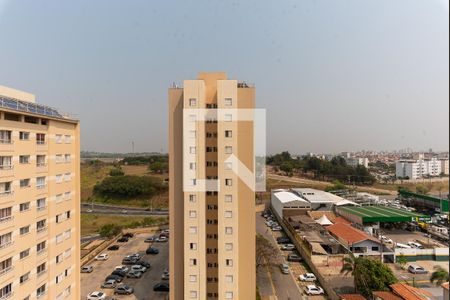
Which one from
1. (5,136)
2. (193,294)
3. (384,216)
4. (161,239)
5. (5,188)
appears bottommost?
(161,239)

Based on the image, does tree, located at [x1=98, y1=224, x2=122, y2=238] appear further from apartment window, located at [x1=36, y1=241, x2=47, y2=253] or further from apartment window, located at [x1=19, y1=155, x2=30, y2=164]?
apartment window, located at [x1=19, y1=155, x2=30, y2=164]

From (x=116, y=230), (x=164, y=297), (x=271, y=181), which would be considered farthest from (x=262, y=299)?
(x=271, y=181)

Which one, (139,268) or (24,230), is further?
(139,268)

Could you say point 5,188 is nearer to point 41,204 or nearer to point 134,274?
point 41,204

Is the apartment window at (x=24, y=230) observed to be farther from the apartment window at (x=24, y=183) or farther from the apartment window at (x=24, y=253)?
the apartment window at (x=24, y=183)

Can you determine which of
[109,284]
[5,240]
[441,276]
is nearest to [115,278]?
[109,284]

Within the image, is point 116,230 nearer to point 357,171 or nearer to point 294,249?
point 294,249

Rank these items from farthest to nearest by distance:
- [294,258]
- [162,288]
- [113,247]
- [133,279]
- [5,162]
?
[113,247], [294,258], [133,279], [162,288], [5,162]
